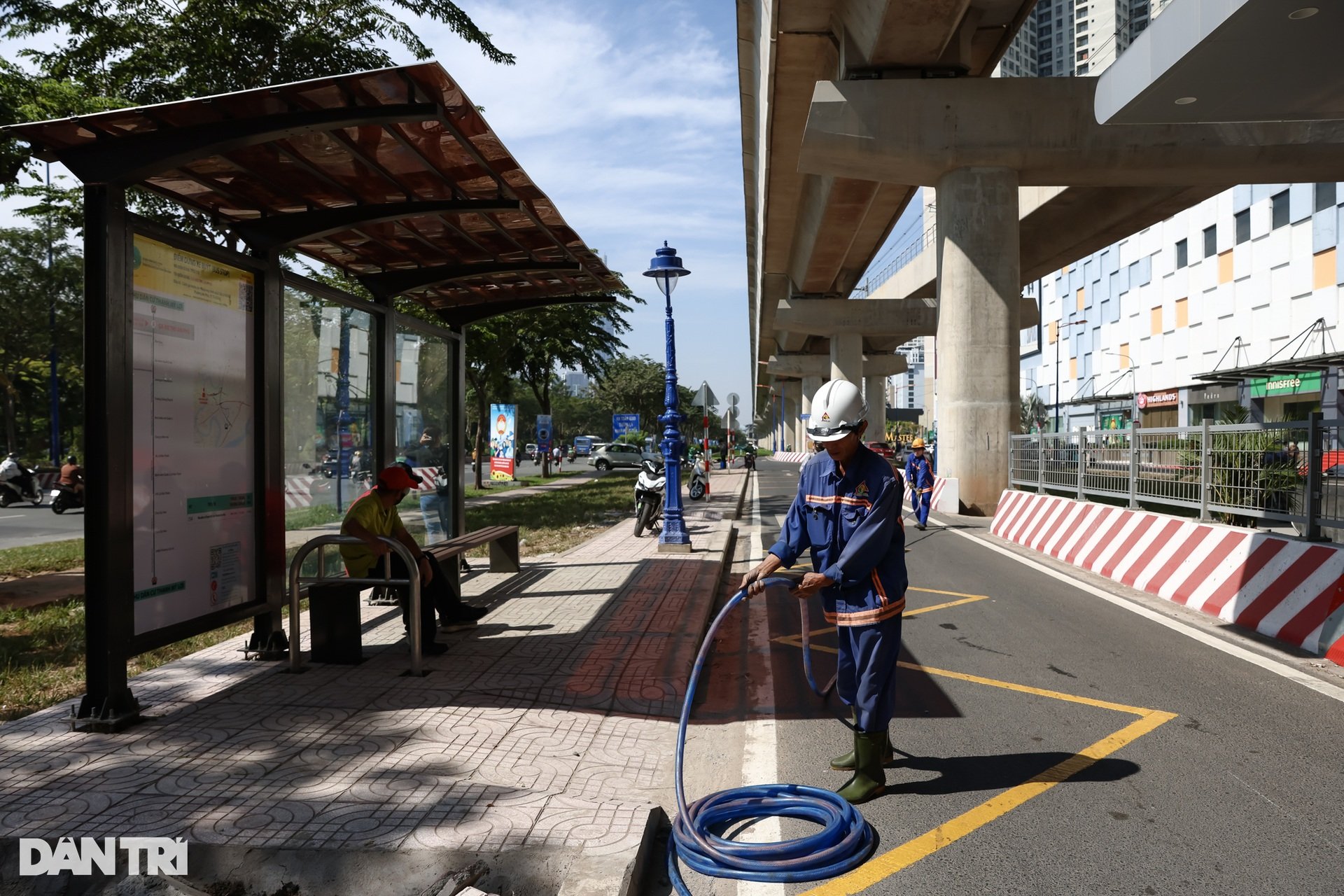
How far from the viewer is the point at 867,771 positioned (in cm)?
399

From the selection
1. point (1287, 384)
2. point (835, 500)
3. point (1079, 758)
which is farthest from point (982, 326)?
point (1287, 384)

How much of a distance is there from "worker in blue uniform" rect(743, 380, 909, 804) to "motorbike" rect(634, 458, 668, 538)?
34.5 feet

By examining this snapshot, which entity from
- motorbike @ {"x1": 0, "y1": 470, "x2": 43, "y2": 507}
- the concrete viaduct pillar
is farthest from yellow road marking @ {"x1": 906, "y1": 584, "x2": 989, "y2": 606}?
motorbike @ {"x1": 0, "y1": 470, "x2": 43, "y2": 507}

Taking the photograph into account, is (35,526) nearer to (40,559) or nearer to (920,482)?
(40,559)

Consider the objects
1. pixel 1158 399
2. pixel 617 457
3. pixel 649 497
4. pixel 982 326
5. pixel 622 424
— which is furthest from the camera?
pixel 622 424

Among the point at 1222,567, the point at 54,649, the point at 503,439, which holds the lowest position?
the point at 54,649

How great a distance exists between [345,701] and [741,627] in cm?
361

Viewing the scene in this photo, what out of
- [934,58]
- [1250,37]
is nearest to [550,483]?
[934,58]

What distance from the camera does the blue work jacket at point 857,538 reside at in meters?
3.95

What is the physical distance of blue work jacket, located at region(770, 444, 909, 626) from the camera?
3.95 meters

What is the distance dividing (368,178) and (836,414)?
4149mm

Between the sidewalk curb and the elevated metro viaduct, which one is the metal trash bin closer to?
the sidewalk curb

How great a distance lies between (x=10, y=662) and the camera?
664cm

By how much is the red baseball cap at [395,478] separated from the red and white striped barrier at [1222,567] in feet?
21.1
